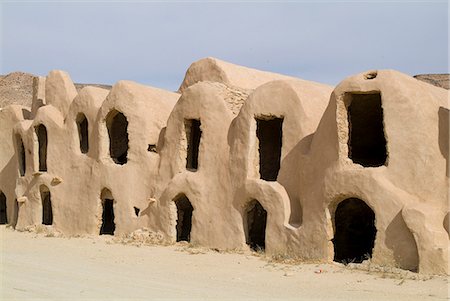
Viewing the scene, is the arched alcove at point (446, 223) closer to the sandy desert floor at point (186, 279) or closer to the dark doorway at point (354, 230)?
the sandy desert floor at point (186, 279)

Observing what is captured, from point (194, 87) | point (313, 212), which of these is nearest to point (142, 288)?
point (313, 212)

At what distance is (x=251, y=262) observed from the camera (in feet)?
47.6

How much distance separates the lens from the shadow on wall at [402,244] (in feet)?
41.3

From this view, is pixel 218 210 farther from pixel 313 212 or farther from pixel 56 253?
pixel 56 253

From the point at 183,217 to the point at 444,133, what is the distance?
974 cm

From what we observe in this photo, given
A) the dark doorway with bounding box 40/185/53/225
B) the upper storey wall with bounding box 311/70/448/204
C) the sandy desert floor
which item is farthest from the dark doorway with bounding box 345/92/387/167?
the dark doorway with bounding box 40/185/53/225

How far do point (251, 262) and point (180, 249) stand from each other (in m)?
3.08

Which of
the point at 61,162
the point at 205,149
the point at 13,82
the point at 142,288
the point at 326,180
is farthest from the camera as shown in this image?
the point at 13,82

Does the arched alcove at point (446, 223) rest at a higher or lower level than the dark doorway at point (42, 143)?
lower

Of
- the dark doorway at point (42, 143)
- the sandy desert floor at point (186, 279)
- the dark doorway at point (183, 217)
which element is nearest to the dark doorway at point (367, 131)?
the sandy desert floor at point (186, 279)

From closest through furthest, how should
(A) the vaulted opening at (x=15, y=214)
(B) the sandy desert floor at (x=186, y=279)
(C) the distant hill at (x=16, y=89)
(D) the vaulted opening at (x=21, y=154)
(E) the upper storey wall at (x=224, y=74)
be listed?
(B) the sandy desert floor at (x=186, y=279) < (E) the upper storey wall at (x=224, y=74) < (D) the vaulted opening at (x=21, y=154) < (A) the vaulted opening at (x=15, y=214) < (C) the distant hill at (x=16, y=89)

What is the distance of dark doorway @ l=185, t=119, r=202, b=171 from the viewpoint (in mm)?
18703

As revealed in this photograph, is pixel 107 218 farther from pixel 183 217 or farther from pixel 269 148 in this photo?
pixel 269 148

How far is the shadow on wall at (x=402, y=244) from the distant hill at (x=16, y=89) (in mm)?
35866
